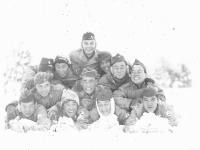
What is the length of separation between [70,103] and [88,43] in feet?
3.04

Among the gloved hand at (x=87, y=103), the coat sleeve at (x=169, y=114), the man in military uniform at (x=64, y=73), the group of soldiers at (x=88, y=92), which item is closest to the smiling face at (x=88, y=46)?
the group of soldiers at (x=88, y=92)

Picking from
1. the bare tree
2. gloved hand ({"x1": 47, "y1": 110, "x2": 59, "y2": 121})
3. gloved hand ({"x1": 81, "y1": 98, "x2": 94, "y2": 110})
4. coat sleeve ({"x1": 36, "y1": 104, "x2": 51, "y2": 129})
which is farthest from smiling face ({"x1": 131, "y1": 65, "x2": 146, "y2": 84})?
the bare tree

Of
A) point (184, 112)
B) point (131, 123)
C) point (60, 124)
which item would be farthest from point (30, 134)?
point (184, 112)

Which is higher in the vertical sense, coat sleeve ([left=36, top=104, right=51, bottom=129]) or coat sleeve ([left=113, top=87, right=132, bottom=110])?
coat sleeve ([left=113, top=87, right=132, bottom=110])

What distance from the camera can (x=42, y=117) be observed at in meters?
4.63

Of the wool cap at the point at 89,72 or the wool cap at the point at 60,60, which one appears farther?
the wool cap at the point at 60,60

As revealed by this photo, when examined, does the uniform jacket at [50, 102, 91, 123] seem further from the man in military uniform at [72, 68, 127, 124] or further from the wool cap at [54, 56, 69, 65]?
the wool cap at [54, 56, 69, 65]

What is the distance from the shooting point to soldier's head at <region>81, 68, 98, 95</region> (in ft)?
15.9

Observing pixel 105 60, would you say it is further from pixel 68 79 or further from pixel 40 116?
pixel 40 116

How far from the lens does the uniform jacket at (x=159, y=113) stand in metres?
4.57

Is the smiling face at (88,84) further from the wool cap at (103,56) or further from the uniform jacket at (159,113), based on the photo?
the uniform jacket at (159,113)

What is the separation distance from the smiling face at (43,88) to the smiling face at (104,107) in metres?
0.66

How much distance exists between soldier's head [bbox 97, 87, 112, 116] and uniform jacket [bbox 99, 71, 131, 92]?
438 millimetres

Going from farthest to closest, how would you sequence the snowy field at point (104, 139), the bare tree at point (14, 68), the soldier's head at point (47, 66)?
the bare tree at point (14, 68)
the soldier's head at point (47, 66)
the snowy field at point (104, 139)
